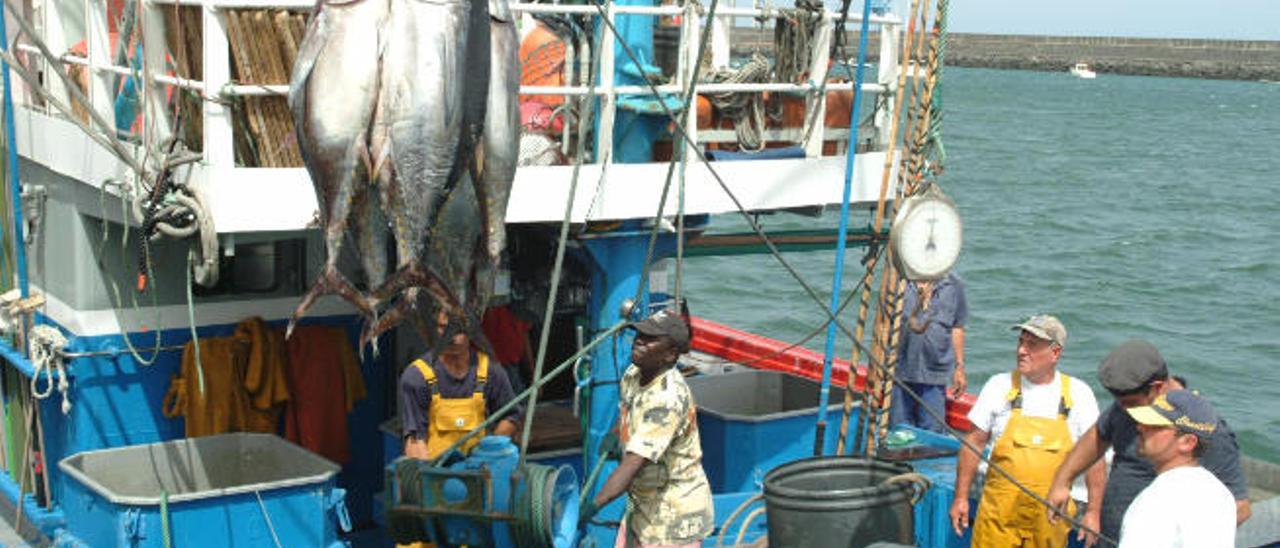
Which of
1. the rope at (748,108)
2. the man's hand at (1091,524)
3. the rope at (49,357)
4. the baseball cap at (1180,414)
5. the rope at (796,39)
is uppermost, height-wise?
the rope at (796,39)

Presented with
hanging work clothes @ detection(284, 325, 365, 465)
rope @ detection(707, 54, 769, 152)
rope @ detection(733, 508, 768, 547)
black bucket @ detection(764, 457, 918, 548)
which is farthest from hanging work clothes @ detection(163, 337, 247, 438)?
black bucket @ detection(764, 457, 918, 548)

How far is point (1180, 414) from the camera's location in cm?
505

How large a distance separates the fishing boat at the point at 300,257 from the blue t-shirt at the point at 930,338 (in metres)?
1.20

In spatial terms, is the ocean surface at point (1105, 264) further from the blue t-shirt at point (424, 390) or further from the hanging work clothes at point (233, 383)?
the hanging work clothes at point (233, 383)

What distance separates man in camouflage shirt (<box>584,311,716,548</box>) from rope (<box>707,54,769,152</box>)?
206 cm

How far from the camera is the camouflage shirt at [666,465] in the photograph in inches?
234

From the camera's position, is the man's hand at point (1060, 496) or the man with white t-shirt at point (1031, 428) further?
the man with white t-shirt at point (1031, 428)

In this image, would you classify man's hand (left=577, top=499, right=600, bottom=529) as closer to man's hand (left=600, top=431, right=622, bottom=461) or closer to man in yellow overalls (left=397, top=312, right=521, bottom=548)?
man's hand (left=600, top=431, right=622, bottom=461)

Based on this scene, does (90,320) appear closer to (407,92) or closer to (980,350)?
(407,92)

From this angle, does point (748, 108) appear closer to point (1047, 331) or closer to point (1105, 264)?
point (1047, 331)

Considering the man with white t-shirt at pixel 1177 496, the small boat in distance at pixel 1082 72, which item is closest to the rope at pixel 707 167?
the man with white t-shirt at pixel 1177 496

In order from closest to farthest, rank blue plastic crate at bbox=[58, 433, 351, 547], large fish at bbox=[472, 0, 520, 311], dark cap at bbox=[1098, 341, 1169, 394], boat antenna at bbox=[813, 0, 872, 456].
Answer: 1. large fish at bbox=[472, 0, 520, 311]
2. dark cap at bbox=[1098, 341, 1169, 394]
3. blue plastic crate at bbox=[58, 433, 351, 547]
4. boat antenna at bbox=[813, 0, 872, 456]

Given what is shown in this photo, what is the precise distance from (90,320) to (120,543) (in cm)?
145

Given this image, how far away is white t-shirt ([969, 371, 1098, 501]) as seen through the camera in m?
6.74
